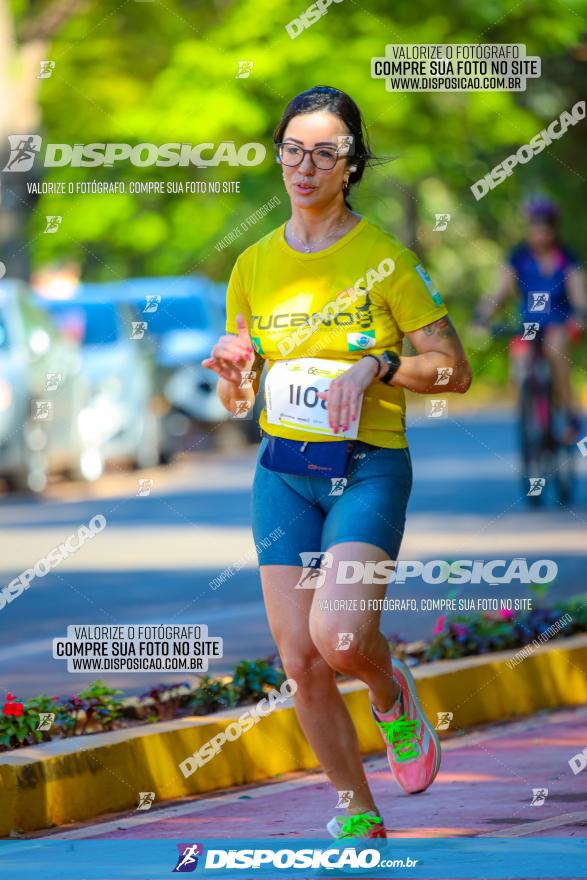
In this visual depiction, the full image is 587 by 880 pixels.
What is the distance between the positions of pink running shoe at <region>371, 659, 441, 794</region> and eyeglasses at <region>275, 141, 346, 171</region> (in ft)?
4.51

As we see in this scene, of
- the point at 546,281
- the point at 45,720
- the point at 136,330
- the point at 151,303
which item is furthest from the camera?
the point at 136,330

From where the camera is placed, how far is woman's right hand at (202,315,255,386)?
5.76m

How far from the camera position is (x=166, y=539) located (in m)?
15.7

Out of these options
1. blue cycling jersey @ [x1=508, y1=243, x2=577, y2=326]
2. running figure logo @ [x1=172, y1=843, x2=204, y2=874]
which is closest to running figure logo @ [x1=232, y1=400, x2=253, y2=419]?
running figure logo @ [x1=172, y1=843, x2=204, y2=874]

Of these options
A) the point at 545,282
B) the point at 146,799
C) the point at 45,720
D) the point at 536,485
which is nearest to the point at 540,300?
the point at 545,282

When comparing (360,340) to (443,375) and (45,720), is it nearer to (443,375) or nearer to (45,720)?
(443,375)

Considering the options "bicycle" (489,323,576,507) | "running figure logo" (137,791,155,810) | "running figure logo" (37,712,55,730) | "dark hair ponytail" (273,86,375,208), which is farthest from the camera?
"bicycle" (489,323,576,507)

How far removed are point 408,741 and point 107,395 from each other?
15.5 m

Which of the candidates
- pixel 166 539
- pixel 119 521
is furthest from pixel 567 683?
pixel 119 521

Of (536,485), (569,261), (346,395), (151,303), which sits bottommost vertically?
(346,395)

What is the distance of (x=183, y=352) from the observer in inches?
1067

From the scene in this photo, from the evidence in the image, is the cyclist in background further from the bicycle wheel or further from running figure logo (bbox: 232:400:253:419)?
running figure logo (bbox: 232:400:253:419)

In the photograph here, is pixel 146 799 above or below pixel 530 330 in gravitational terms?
below

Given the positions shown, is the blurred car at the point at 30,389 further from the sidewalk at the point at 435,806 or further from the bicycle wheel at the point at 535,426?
the sidewalk at the point at 435,806
